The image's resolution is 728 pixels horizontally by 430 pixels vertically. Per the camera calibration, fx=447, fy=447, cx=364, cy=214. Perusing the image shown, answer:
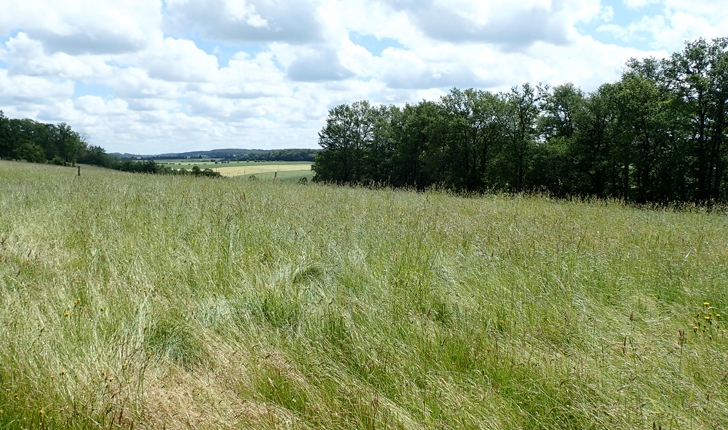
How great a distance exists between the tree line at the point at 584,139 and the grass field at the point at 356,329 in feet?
50.7

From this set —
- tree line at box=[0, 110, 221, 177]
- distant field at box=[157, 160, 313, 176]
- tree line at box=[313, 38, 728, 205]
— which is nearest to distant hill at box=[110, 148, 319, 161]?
tree line at box=[0, 110, 221, 177]

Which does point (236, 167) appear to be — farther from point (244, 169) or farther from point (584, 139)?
point (584, 139)

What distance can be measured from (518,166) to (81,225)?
3733cm

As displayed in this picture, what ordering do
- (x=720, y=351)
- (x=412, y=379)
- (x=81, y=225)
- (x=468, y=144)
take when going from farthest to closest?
(x=468, y=144) → (x=81, y=225) → (x=720, y=351) → (x=412, y=379)

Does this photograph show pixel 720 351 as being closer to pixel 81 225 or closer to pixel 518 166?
pixel 81 225

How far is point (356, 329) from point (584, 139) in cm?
3954

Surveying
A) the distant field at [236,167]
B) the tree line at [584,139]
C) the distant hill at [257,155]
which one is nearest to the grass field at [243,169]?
the distant field at [236,167]

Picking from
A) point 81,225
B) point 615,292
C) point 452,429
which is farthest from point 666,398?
point 81,225

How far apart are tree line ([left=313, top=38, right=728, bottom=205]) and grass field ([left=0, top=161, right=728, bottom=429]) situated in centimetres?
1545

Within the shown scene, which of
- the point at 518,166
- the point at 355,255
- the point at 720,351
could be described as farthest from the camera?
the point at 518,166

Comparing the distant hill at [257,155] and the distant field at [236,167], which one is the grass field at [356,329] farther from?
the distant hill at [257,155]

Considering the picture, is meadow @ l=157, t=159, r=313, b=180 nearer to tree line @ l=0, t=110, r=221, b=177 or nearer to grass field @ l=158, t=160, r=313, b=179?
grass field @ l=158, t=160, r=313, b=179

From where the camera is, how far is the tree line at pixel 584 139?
95.6 feet

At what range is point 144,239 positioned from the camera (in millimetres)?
5703
